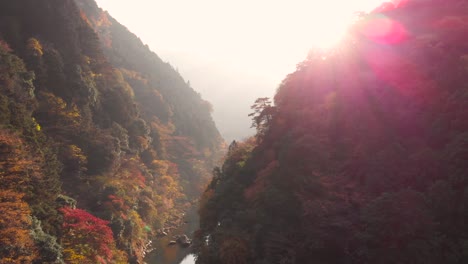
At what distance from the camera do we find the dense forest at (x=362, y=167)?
20375 mm

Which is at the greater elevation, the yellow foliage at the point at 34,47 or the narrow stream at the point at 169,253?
the yellow foliage at the point at 34,47

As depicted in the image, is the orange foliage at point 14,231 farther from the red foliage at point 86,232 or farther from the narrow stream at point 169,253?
the narrow stream at point 169,253

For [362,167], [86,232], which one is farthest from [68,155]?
[362,167]

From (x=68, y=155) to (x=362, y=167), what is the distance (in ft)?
103

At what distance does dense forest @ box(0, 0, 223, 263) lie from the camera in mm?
24234

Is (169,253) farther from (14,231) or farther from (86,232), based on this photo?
(14,231)

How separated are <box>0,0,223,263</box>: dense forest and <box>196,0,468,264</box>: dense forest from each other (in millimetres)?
11287

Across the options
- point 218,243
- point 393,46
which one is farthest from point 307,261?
point 393,46

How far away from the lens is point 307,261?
2341 centimetres

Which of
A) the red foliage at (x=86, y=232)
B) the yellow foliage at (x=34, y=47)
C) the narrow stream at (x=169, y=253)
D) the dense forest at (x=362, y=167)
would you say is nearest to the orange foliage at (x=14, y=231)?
the red foliage at (x=86, y=232)

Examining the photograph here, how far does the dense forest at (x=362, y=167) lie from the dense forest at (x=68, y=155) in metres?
11.3

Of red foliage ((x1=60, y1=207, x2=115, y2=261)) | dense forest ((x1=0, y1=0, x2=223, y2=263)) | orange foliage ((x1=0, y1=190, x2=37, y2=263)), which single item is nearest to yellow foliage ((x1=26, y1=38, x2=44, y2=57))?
dense forest ((x1=0, y1=0, x2=223, y2=263))

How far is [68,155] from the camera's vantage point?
37625mm

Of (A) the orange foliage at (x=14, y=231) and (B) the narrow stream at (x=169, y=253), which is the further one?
(B) the narrow stream at (x=169, y=253)
